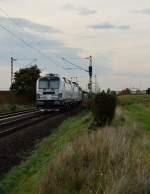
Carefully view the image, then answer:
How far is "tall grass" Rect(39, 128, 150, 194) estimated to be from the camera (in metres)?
8.89

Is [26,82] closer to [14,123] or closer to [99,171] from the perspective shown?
[14,123]

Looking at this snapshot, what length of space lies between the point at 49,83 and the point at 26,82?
34.3 m

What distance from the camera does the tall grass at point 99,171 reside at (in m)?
8.89

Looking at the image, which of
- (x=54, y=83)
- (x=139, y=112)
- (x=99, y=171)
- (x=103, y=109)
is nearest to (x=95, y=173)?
(x=99, y=171)

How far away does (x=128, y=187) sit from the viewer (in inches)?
344

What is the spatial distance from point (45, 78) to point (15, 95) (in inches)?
1257

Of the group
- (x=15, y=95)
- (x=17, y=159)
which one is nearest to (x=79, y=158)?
(x=17, y=159)

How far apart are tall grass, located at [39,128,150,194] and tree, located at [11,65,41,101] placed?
223 feet

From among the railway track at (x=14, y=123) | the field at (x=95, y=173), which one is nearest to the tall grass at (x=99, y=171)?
the field at (x=95, y=173)

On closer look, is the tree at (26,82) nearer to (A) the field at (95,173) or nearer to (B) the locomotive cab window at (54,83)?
(B) the locomotive cab window at (54,83)

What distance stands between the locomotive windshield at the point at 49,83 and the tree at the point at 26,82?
31.3 meters

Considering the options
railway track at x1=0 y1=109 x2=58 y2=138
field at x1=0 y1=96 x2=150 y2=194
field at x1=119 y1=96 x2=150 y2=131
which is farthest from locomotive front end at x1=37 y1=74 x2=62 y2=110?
field at x1=0 y1=96 x2=150 y2=194

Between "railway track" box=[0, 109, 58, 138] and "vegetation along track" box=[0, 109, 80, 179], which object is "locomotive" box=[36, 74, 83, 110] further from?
"vegetation along track" box=[0, 109, 80, 179]

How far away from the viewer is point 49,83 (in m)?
47.5
